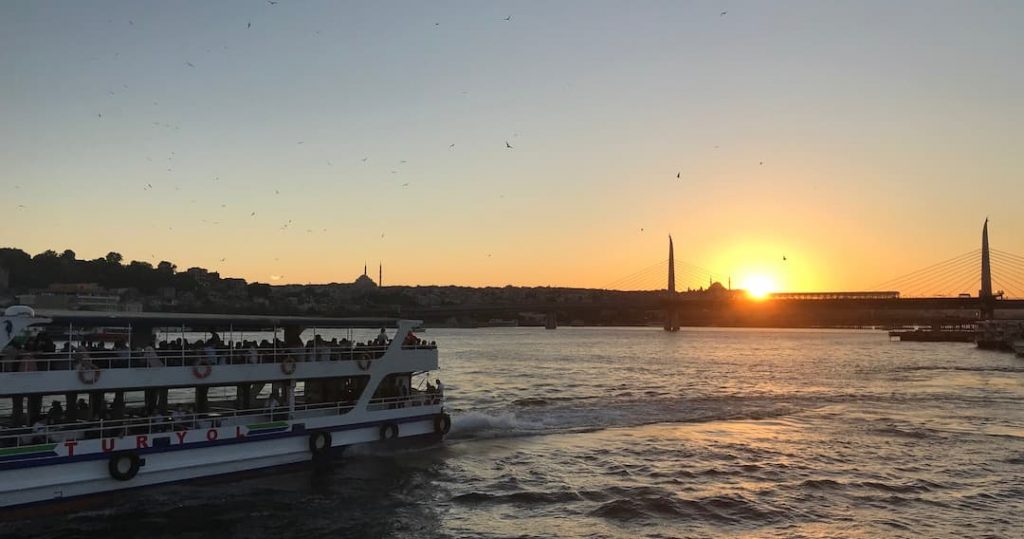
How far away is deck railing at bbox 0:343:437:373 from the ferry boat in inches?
1.2

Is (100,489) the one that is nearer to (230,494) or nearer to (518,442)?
(230,494)

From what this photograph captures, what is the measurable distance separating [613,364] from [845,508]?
52904 millimetres

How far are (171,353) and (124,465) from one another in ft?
9.74

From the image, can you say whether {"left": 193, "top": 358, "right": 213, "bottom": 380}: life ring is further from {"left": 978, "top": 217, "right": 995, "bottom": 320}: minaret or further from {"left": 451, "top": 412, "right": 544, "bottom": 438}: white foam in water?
{"left": 978, "top": 217, "right": 995, "bottom": 320}: minaret

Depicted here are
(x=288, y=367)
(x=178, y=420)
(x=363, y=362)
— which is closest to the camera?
(x=178, y=420)

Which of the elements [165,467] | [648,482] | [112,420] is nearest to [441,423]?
[648,482]

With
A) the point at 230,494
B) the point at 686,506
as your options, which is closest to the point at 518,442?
the point at 686,506

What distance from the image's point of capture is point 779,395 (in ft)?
144

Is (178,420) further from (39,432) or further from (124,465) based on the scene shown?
(39,432)

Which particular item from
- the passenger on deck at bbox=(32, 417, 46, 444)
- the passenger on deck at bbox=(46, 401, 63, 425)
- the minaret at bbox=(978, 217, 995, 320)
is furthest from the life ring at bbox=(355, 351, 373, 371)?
the minaret at bbox=(978, 217, 995, 320)

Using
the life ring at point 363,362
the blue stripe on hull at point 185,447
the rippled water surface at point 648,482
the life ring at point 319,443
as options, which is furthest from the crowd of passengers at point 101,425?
the life ring at point 363,362

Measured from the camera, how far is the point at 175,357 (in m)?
18.3

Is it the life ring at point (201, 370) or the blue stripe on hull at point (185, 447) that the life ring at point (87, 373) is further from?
the life ring at point (201, 370)

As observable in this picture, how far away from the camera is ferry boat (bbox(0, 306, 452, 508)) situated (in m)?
16.5
